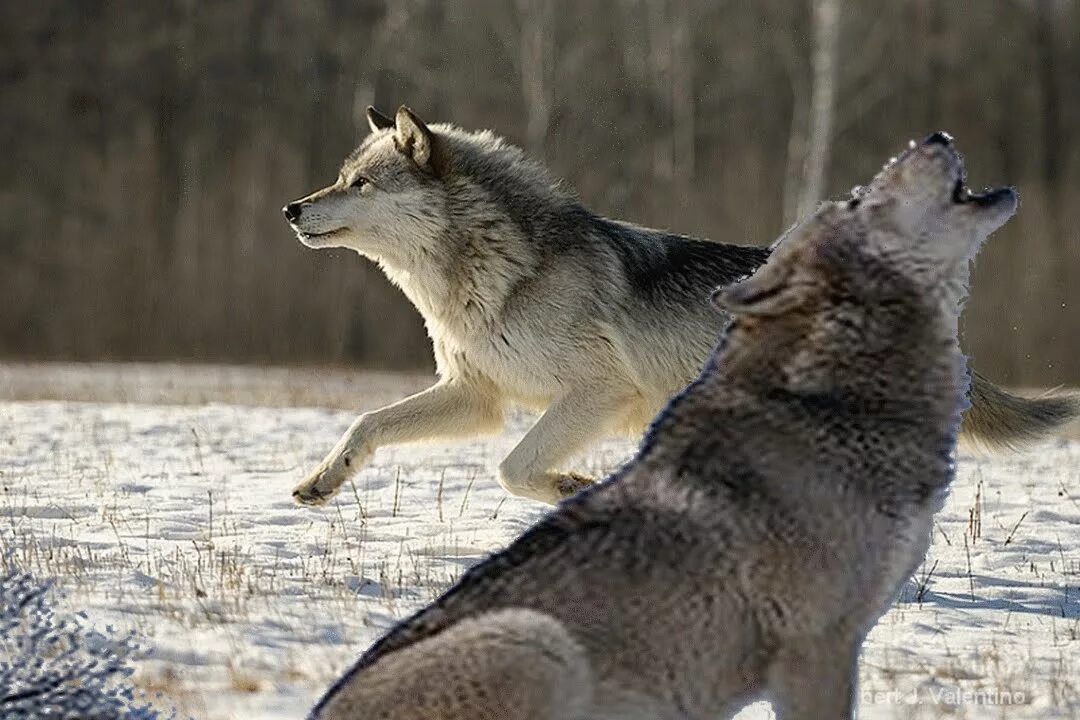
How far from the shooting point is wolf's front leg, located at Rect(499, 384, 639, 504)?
291 inches

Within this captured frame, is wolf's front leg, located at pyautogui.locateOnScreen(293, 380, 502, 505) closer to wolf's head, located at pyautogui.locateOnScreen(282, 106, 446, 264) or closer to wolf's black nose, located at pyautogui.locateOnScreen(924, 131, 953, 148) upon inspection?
wolf's head, located at pyautogui.locateOnScreen(282, 106, 446, 264)

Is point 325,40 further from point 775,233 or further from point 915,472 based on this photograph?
point 915,472

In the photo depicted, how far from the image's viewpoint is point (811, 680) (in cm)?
347

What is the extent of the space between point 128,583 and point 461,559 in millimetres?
1518

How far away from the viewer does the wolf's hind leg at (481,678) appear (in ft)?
10.5

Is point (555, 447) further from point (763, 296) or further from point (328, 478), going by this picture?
point (763, 296)

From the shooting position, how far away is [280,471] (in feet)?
30.9

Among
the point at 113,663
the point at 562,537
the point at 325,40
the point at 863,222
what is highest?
the point at 325,40

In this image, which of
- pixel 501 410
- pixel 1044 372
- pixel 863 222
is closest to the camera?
pixel 863 222

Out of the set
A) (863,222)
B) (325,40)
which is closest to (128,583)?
(863,222)

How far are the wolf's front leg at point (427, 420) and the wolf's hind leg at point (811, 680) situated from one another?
4.16 meters

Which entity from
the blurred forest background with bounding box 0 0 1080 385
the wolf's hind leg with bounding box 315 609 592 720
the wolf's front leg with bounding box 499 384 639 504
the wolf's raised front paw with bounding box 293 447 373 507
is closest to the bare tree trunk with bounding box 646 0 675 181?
the blurred forest background with bounding box 0 0 1080 385

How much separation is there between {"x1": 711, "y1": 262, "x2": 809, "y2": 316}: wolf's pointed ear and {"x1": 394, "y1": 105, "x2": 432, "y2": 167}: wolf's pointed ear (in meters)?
4.36

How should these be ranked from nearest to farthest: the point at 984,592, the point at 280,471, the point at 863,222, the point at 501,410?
1. the point at 863,222
2. the point at 984,592
3. the point at 501,410
4. the point at 280,471
